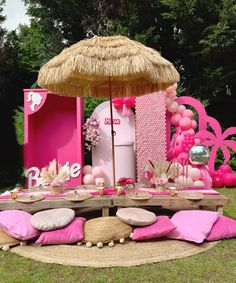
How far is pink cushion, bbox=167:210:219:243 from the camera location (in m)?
3.65

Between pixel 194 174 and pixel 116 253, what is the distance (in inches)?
128

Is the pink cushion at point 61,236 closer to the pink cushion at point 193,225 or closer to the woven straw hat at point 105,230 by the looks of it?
the woven straw hat at point 105,230

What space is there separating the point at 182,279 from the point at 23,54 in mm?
9603

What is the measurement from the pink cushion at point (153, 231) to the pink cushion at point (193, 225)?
111 millimetres

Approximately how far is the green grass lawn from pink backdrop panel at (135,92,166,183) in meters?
3.60

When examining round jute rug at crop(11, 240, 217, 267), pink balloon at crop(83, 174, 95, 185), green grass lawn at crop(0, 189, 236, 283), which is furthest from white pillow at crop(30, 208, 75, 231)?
pink balloon at crop(83, 174, 95, 185)

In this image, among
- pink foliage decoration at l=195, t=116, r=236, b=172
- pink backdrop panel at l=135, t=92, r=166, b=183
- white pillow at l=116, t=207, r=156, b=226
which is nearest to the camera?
white pillow at l=116, t=207, r=156, b=226

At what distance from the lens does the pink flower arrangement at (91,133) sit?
678 centimetres

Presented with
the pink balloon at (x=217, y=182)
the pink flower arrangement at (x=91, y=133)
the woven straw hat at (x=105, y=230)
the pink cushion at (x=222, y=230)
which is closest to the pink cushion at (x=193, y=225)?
the pink cushion at (x=222, y=230)

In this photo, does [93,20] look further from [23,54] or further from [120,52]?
[120,52]

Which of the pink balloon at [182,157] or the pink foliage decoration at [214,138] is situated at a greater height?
the pink foliage decoration at [214,138]

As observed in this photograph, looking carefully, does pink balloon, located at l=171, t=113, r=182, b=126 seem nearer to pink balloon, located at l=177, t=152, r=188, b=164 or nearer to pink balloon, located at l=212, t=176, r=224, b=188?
pink balloon, located at l=177, t=152, r=188, b=164

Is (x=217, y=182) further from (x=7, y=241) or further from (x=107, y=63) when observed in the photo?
(x=7, y=241)

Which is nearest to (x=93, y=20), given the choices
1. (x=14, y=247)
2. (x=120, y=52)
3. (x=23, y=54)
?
(x=23, y=54)
